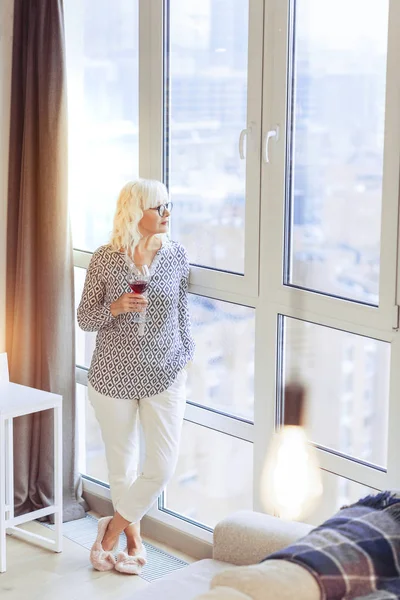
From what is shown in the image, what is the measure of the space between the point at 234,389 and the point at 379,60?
1379 millimetres

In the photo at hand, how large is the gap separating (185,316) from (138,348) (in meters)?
0.24

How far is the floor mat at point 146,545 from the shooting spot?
3727mm

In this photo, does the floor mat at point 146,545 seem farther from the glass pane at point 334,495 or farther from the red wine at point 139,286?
the red wine at point 139,286

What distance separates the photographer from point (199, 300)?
3777 millimetres

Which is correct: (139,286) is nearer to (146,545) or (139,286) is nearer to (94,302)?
(94,302)

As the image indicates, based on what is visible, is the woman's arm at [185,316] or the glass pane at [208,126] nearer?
the glass pane at [208,126]

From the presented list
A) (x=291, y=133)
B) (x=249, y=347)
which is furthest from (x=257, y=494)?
(x=291, y=133)

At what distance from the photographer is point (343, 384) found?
3.19m

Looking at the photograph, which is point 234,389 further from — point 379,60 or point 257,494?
point 379,60

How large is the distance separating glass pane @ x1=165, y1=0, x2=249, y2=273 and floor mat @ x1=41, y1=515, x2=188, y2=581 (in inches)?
46.8

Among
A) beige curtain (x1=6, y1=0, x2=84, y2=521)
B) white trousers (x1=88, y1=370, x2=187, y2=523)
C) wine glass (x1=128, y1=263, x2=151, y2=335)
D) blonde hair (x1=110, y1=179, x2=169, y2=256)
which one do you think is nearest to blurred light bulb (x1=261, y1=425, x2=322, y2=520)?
white trousers (x1=88, y1=370, x2=187, y2=523)

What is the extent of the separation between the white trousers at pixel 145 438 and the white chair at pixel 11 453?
0.75 feet

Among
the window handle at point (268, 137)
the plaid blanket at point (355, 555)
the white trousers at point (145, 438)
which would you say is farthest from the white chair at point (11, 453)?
the plaid blanket at point (355, 555)

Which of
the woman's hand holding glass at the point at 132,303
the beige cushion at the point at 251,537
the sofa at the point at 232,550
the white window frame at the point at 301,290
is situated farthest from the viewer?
the woman's hand holding glass at the point at 132,303
